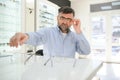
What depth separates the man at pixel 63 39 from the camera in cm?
154

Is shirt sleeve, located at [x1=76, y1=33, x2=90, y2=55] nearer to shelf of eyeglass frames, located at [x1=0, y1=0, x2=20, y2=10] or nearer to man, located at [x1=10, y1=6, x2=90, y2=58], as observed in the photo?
man, located at [x1=10, y1=6, x2=90, y2=58]

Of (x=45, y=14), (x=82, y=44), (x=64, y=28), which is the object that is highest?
(x=45, y=14)

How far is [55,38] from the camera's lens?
1668 mm

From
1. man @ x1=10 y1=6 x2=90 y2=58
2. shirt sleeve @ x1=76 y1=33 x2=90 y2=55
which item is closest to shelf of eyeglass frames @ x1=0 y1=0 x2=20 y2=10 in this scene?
man @ x1=10 y1=6 x2=90 y2=58

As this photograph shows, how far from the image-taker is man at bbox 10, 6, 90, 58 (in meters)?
1.54

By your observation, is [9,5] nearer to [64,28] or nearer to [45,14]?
[45,14]

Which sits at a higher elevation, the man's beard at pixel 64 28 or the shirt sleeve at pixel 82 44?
the man's beard at pixel 64 28

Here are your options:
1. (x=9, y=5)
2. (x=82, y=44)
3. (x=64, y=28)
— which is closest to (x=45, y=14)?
(x=9, y=5)

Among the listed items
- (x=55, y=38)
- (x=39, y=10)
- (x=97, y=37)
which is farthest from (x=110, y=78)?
(x=97, y=37)

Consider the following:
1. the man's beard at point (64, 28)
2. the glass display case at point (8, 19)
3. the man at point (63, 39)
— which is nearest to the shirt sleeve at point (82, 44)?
the man at point (63, 39)

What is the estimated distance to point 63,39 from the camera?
166 cm

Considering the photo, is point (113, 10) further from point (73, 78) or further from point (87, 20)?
point (73, 78)

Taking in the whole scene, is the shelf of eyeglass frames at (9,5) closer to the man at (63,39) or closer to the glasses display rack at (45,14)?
the glasses display rack at (45,14)

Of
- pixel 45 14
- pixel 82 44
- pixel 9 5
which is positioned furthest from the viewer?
pixel 45 14
